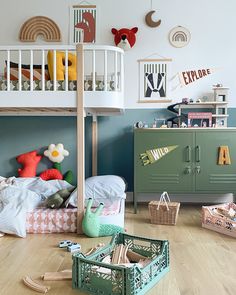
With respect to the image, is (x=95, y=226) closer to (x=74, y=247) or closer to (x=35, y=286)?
(x=74, y=247)

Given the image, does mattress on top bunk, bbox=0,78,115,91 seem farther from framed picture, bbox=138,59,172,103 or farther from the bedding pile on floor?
framed picture, bbox=138,59,172,103

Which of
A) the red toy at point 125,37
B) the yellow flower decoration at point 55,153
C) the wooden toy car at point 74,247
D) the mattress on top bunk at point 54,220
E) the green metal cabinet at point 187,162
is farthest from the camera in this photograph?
the yellow flower decoration at point 55,153

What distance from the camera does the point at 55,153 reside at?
4.34 m

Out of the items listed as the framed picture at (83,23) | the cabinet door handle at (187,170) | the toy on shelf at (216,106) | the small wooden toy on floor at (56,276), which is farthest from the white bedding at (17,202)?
the framed picture at (83,23)

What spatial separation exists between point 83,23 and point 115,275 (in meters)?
3.31

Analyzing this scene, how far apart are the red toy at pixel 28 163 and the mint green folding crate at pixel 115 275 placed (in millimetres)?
2304

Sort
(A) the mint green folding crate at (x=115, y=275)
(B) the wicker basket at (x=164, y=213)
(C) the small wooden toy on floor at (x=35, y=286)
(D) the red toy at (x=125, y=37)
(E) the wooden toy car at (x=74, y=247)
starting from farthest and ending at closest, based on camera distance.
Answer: (D) the red toy at (x=125, y=37) < (B) the wicker basket at (x=164, y=213) < (E) the wooden toy car at (x=74, y=247) < (C) the small wooden toy on floor at (x=35, y=286) < (A) the mint green folding crate at (x=115, y=275)

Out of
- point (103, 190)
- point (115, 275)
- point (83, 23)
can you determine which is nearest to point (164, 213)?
point (103, 190)

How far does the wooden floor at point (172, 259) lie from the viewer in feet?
6.60

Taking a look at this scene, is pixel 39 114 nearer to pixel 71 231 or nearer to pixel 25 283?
pixel 71 231

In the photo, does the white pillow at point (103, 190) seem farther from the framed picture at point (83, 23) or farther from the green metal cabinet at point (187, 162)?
the framed picture at point (83, 23)

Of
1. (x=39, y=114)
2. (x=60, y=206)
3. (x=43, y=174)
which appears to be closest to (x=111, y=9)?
(x=39, y=114)

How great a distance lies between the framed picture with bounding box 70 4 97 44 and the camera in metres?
4.37

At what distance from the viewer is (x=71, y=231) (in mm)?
3143
